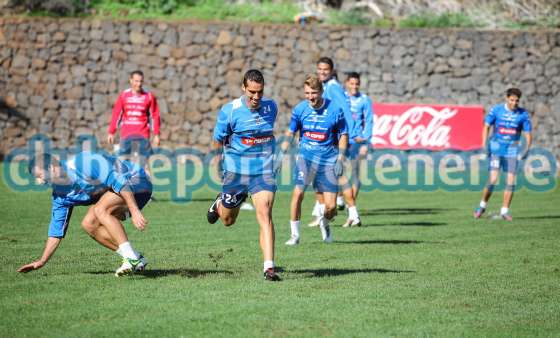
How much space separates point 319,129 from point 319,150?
290mm

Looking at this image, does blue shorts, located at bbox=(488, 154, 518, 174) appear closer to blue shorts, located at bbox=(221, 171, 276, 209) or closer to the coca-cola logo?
blue shorts, located at bbox=(221, 171, 276, 209)

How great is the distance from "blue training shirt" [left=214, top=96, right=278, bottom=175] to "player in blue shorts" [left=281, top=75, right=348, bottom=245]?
2.08 m

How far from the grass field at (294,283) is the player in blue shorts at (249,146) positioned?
2.69ft

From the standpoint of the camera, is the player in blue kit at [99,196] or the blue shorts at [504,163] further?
the blue shorts at [504,163]

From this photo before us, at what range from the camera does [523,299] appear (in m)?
8.80

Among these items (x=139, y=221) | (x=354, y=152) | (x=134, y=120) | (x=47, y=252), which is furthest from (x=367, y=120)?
(x=139, y=221)

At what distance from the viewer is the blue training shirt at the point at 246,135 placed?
9.61m

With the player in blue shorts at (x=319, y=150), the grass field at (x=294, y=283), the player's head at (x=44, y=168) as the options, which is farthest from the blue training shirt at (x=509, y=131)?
the player's head at (x=44, y=168)

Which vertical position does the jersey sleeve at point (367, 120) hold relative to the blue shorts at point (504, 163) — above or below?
above

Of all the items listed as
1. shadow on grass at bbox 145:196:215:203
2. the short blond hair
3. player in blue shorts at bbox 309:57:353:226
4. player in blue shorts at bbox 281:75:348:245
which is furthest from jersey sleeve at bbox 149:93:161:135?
the short blond hair

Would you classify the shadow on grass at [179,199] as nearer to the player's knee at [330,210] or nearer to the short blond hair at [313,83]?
the player's knee at [330,210]

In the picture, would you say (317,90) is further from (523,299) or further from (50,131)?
(50,131)

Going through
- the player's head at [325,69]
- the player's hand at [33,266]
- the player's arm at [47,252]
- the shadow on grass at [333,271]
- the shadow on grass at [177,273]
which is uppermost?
the player's head at [325,69]

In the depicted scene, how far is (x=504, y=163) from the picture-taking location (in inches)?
649
